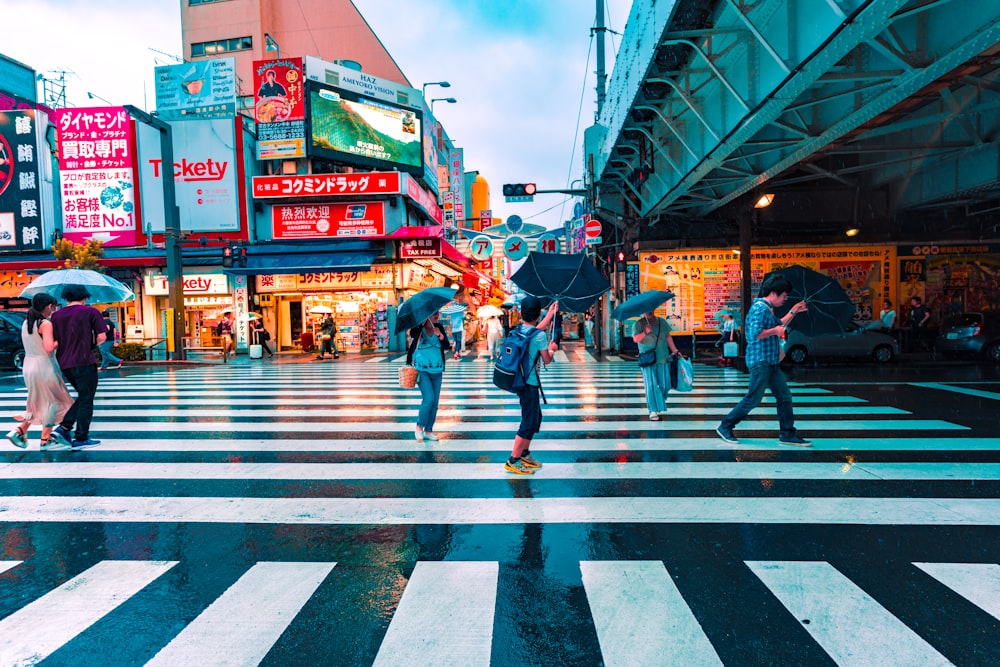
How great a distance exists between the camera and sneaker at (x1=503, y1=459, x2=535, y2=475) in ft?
18.7

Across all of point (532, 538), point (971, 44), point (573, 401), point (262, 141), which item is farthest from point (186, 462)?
point (262, 141)

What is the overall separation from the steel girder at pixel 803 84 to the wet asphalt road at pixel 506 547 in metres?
4.85

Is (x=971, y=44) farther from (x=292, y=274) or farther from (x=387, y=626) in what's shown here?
(x=292, y=274)

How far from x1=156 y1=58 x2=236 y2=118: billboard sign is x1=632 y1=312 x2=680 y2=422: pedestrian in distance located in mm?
29533

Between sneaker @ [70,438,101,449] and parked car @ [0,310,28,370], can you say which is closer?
sneaker @ [70,438,101,449]

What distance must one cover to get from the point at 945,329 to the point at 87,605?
21507 millimetres

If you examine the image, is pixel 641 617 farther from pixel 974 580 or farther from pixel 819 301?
pixel 819 301

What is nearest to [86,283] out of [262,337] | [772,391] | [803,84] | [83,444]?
[83,444]

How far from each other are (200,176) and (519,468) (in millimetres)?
26455

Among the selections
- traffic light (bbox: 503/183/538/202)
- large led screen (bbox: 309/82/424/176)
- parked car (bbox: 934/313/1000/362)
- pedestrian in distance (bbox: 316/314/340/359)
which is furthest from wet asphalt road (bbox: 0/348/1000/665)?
large led screen (bbox: 309/82/424/176)

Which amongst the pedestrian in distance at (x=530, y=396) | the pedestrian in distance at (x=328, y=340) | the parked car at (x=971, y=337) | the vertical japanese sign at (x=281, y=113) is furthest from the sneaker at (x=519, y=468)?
the vertical japanese sign at (x=281, y=113)

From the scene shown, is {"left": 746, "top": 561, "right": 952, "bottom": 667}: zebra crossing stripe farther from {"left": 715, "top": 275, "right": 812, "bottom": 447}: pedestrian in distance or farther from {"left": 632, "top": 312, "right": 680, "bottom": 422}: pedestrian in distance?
{"left": 632, "top": 312, "right": 680, "bottom": 422}: pedestrian in distance

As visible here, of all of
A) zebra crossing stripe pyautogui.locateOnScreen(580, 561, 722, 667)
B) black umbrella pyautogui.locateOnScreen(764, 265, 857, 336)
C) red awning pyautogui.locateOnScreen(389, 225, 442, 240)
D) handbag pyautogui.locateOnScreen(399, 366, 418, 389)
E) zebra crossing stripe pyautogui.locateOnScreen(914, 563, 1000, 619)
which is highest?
red awning pyautogui.locateOnScreen(389, 225, 442, 240)

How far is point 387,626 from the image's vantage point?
2.95 meters
